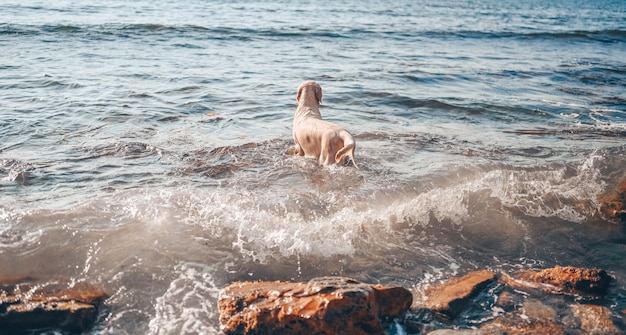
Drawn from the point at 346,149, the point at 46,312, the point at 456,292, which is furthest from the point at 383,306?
the point at 346,149

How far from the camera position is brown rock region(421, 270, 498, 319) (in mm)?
4207

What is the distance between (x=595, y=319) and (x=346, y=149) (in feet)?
11.8

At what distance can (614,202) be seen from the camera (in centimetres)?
624

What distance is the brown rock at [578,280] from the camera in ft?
14.9

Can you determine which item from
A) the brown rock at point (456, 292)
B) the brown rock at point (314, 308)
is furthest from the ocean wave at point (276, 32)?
the brown rock at point (314, 308)

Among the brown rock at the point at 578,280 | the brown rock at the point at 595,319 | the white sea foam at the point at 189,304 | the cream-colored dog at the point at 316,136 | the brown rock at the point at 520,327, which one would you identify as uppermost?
the cream-colored dog at the point at 316,136

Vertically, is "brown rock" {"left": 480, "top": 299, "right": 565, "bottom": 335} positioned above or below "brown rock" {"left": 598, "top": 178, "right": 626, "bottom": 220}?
below

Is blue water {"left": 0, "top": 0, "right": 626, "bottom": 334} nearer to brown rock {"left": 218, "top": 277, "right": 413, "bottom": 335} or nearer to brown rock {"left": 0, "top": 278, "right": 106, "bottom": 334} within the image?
brown rock {"left": 0, "top": 278, "right": 106, "bottom": 334}

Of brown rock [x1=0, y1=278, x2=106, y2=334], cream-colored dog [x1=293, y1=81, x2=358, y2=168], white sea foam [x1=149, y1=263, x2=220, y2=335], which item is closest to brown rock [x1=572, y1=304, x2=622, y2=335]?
white sea foam [x1=149, y1=263, x2=220, y2=335]

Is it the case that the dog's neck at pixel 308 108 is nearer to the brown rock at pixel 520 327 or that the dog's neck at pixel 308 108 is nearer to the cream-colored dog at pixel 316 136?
the cream-colored dog at pixel 316 136

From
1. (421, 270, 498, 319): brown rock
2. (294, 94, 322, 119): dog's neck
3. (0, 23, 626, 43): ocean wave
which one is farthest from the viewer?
(0, 23, 626, 43): ocean wave

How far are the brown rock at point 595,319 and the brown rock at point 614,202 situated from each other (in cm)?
214

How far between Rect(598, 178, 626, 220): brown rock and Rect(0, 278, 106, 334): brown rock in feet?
17.5

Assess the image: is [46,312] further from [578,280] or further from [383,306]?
[578,280]
